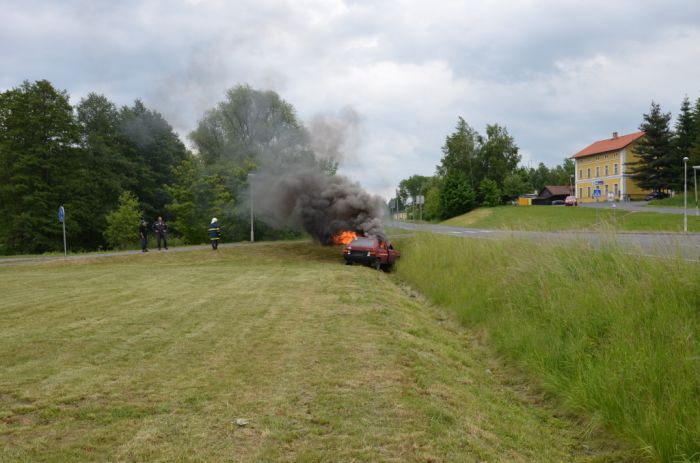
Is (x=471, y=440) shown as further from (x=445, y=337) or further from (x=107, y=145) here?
(x=107, y=145)

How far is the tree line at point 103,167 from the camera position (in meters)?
42.8

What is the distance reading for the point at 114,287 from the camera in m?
14.3

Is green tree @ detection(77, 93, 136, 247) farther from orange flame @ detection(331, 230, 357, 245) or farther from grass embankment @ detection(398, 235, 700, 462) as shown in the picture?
grass embankment @ detection(398, 235, 700, 462)

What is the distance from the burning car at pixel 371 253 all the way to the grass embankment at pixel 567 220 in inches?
Answer: 208

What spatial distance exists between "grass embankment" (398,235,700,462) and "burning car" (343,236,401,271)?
11518mm

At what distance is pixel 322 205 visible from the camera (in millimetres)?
29812

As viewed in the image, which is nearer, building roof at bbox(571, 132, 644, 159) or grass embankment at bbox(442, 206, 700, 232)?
grass embankment at bbox(442, 206, 700, 232)

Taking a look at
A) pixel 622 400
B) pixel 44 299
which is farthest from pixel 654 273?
pixel 44 299

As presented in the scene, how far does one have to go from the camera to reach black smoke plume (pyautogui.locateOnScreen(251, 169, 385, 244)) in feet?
93.7

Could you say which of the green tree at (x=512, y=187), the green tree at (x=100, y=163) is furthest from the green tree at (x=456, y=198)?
the green tree at (x=100, y=163)

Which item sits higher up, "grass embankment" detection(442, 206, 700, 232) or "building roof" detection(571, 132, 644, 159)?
"building roof" detection(571, 132, 644, 159)

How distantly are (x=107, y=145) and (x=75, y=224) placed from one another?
15.0 meters

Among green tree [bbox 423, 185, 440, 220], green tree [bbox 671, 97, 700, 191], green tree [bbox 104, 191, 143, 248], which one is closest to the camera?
green tree [bbox 104, 191, 143, 248]

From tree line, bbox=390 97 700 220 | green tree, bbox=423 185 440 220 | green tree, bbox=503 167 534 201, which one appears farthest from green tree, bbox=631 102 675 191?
green tree, bbox=423 185 440 220
